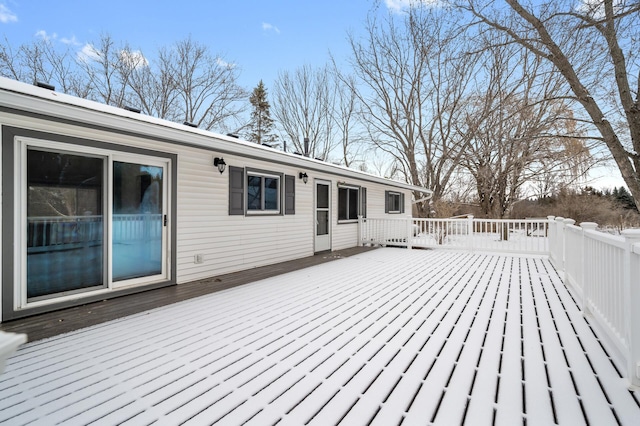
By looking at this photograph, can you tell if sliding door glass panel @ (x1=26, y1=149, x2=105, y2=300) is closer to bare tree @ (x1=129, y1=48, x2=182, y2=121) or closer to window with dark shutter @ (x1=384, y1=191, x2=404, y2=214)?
window with dark shutter @ (x1=384, y1=191, x2=404, y2=214)

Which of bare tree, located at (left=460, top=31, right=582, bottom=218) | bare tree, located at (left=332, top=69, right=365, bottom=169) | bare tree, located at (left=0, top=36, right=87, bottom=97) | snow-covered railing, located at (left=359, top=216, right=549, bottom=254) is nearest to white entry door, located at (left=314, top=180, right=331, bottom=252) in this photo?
snow-covered railing, located at (left=359, top=216, right=549, bottom=254)

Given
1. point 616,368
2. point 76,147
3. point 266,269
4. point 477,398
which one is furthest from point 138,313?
point 616,368

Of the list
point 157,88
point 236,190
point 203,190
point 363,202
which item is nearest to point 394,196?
point 363,202

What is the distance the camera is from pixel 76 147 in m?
3.70

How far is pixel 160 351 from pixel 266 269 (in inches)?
139

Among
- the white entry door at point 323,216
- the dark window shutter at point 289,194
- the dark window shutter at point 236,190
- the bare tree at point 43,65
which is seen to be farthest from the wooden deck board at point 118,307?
the bare tree at point 43,65

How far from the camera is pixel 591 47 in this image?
4.96 meters

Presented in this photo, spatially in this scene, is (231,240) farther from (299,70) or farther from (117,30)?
(299,70)

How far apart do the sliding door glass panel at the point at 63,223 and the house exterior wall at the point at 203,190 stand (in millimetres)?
229

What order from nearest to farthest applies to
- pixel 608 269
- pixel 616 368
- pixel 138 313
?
pixel 616 368 < pixel 608 269 < pixel 138 313

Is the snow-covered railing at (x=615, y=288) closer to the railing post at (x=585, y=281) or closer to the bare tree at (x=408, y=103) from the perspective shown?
the railing post at (x=585, y=281)

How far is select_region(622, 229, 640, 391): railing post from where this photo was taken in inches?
79.9

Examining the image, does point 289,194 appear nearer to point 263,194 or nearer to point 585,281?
point 263,194

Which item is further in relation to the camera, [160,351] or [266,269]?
[266,269]
